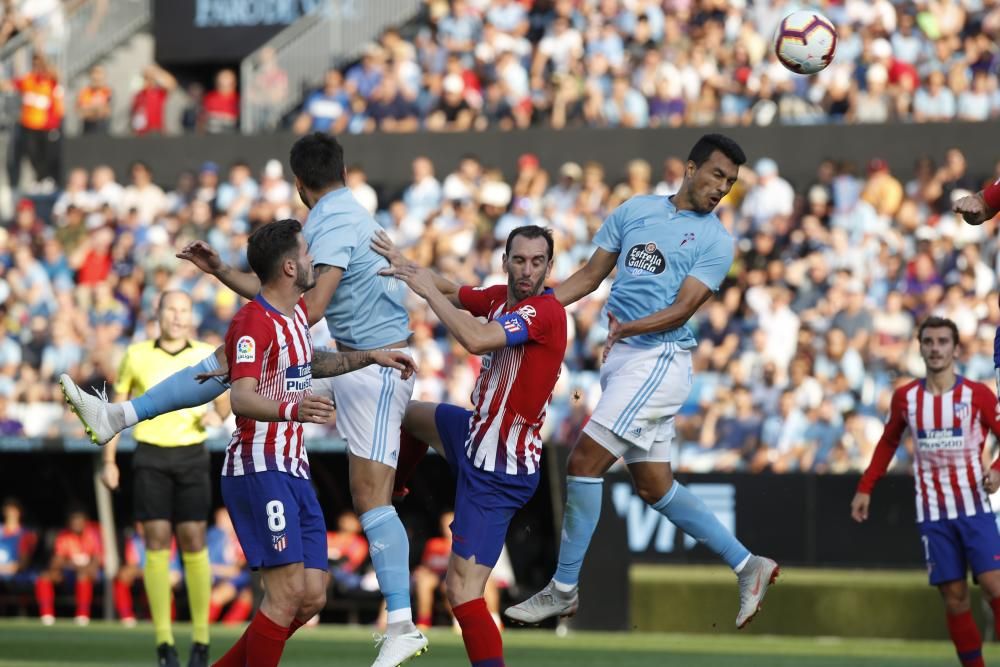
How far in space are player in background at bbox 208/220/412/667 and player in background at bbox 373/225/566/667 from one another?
517 mm

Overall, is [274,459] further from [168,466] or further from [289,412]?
[168,466]

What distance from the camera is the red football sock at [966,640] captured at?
34.3 feet

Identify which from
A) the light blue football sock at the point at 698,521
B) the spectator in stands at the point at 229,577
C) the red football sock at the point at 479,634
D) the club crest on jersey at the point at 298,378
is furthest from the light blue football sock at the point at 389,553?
the spectator in stands at the point at 229,577

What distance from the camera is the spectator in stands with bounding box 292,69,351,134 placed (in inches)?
893

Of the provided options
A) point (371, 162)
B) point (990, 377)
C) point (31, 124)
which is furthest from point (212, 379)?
point (31, 124)

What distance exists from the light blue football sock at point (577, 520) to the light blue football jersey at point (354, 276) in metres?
1.26

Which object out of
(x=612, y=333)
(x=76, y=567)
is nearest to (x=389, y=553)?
(x=612, y=333)

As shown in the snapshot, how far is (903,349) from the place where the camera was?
16750 mm

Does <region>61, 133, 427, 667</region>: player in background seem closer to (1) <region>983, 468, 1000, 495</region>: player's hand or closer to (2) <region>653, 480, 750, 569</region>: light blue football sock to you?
(2) <region>653, 480, 750, 569</region>: light blue football sock

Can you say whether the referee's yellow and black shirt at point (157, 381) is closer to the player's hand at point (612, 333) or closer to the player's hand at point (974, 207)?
the player's hand at point (612, 333)

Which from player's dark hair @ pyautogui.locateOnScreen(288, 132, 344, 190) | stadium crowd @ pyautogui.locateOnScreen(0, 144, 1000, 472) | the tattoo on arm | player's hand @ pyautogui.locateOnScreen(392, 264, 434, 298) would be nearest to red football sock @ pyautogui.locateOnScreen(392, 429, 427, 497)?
the tattoo on arm

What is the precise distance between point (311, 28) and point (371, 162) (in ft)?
11.1

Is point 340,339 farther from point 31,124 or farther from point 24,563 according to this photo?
point 31,124

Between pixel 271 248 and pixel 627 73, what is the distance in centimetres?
Result: 1404
